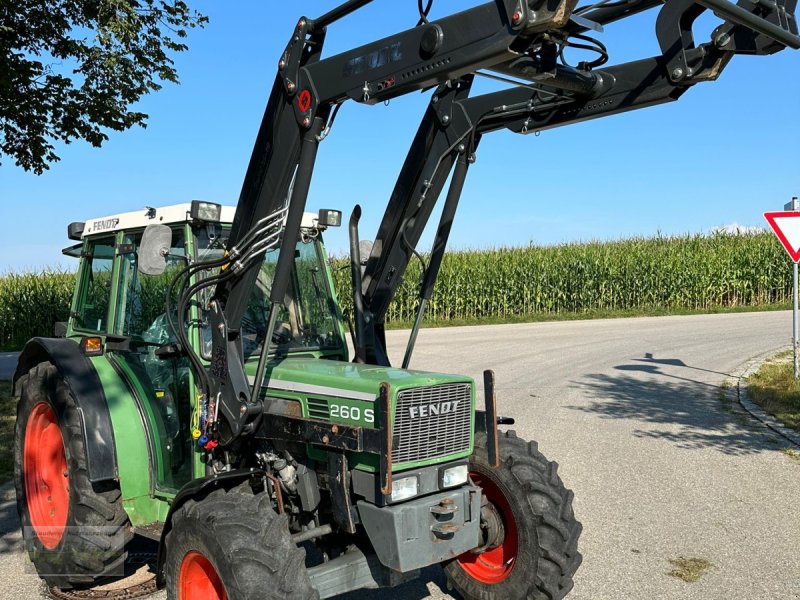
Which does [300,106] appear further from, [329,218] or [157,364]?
[157,364]

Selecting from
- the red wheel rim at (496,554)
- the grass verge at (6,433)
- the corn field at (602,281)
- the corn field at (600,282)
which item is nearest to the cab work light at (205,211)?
the red wheel rim at (496,554)

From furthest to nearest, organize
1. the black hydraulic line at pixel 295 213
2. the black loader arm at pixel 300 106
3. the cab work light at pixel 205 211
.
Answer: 1. the cab work light at pixel 205 211
2. the black hydraulic line at pixel 295 213
3. the black loader arm at pixel 300 106

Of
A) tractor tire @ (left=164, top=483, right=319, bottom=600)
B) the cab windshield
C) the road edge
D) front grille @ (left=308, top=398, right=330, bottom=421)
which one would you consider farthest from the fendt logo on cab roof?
the road edge

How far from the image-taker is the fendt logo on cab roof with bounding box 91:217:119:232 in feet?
16.0

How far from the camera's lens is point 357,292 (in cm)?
470

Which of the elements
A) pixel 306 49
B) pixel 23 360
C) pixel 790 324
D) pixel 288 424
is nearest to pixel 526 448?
pixel 288 424

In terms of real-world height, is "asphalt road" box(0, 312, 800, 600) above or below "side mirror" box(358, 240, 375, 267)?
below

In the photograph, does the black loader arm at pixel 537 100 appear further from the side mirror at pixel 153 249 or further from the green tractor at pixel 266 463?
the side mirror at pixel 153 249

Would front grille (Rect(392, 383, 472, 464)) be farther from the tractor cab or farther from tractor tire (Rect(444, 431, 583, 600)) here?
the tractor cab

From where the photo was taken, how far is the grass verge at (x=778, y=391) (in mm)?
9242

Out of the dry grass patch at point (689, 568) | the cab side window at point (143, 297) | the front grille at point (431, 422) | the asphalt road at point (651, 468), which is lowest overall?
the dry grass patch at point (689, 568)

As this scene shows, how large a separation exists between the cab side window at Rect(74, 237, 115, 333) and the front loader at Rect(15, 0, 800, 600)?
5cm

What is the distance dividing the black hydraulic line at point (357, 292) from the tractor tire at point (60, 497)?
1629mm

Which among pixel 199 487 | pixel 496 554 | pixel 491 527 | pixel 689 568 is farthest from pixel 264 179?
pixel 689 568
